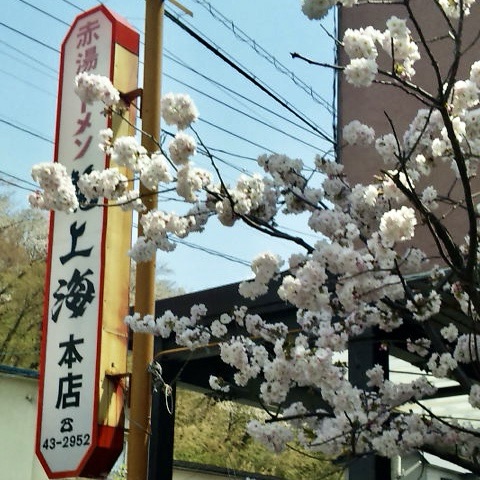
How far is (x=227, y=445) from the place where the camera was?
27094 millimetres

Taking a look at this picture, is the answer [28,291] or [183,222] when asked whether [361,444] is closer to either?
[183,222]

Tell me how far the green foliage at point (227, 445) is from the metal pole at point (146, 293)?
1738 cm

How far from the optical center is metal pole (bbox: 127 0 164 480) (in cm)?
732

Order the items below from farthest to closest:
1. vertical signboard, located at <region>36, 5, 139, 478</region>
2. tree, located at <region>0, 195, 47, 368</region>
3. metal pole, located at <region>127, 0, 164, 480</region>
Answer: tree, located at <region>0, 195, 47, 368</region> < vertical signboard, located at <region>36, 5, 139, 478</region> < metal pole, located at <region>127, 0, 164, 480</region>

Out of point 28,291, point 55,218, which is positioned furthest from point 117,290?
point 28,291

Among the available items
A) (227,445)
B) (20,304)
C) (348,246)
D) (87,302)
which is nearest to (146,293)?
(87,302)

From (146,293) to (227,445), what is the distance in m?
20.4

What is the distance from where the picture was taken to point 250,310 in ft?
30.3

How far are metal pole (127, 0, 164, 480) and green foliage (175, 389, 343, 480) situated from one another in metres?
17.4

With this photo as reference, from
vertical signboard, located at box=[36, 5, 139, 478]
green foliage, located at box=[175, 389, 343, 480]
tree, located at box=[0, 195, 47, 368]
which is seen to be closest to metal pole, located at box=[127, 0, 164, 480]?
vertical signboard, located at box=[36, 5, 139, 478]

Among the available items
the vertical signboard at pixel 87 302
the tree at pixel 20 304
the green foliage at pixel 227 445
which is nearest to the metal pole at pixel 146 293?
the vertical signboard at pixel 87 302

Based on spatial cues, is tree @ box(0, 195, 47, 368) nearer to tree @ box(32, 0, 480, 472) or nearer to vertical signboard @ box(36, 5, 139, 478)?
vertical signboard @ box(36, 5, 139, 478)

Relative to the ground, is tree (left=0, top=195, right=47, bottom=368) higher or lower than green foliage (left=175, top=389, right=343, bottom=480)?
higher

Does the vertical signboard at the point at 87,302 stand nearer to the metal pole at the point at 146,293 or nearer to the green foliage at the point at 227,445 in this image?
the metal pole at the point at 146,293
